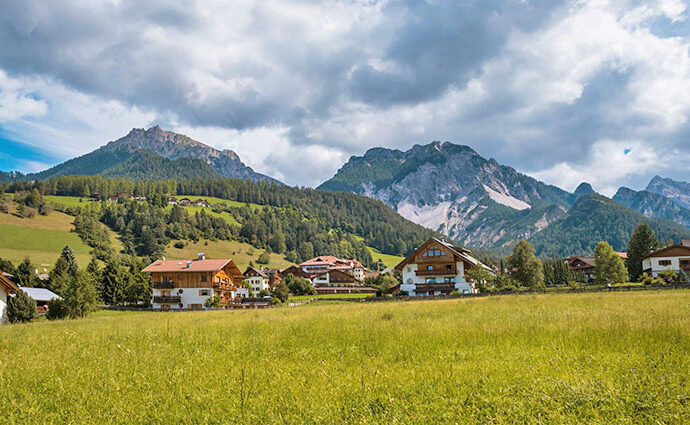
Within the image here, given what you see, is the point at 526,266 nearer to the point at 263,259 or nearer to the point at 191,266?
the point at 191,266

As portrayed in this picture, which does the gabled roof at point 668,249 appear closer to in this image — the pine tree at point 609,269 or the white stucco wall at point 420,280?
the pine tree at point 609,269

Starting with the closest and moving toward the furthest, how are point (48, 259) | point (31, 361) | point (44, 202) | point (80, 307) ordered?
point (31, 361)
point (80, 307)
point (48, 259)
point (44, 202)

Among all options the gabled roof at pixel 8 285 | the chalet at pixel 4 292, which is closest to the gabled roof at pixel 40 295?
the chalet at pixel 4 292

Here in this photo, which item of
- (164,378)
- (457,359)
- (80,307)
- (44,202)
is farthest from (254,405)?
(44,202)

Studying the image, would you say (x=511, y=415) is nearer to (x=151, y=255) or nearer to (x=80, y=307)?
(x=80, y=307)

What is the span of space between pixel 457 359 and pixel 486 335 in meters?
3.20

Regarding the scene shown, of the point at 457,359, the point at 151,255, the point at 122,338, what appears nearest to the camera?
the point at 457,359

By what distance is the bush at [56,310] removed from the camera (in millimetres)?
42812

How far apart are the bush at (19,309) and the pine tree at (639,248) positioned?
330 feet

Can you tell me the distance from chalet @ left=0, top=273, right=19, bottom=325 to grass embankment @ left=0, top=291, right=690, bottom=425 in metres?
33.9

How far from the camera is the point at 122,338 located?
15.1m

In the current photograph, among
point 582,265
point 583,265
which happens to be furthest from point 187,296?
point 582,265

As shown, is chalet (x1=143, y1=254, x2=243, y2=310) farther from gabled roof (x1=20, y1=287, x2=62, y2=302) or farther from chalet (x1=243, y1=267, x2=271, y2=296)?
chalet (x1=243, y1=267, x2=271, y2=296)

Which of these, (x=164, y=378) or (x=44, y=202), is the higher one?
(x=44, y=202)
